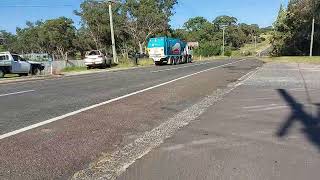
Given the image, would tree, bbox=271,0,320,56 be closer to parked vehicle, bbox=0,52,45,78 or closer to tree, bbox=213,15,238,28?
parked vehicle, bbox=0,52,45,78

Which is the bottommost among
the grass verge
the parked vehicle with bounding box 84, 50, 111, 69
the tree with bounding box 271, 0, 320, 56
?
the grass verge

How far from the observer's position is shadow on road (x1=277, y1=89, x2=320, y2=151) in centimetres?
814

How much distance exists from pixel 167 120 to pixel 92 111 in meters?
2.07

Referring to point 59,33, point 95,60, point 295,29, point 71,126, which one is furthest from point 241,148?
point 59,33

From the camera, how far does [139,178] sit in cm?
566

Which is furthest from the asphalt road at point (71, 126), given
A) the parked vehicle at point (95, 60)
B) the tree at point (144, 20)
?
the tree at point (144, 20)

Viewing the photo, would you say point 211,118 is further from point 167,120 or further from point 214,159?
point 214,159

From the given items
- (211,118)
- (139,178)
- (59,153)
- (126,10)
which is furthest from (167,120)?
(126,10)

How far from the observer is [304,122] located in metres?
9.66

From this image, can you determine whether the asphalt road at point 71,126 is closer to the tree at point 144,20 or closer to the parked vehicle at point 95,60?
the parked vehicle at point 95,60

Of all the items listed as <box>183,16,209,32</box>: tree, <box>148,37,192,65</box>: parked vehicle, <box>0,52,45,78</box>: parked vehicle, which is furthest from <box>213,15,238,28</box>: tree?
<box>0,52,45,78</box>: parked vehicle

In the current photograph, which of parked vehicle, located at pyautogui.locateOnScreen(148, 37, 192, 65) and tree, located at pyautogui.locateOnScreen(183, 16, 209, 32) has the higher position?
tree, located at pyautogui.locateOnScreen(183, 16, 209, 32)

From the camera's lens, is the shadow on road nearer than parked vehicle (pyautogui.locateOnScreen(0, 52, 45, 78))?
Yes

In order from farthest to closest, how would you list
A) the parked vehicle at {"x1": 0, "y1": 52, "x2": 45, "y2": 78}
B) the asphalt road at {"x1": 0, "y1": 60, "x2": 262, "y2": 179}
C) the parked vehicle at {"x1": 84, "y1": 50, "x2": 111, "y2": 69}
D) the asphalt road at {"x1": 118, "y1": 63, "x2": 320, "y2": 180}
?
1. the parked vehicle at {"x1": 84, "y1": 50, "x2": 111, "y2": 69}
2. the parked vehicle at {"x1": 0, "y1": 52, "x2": 45, "y2": 78}
3. the asphalt road at {"x1": 0, "y1": 60, "x2": 262, "y2": 179}
4. the asphalt road at {"x1": 118, "y1": 63, "x2": 320, "y2": 180}
